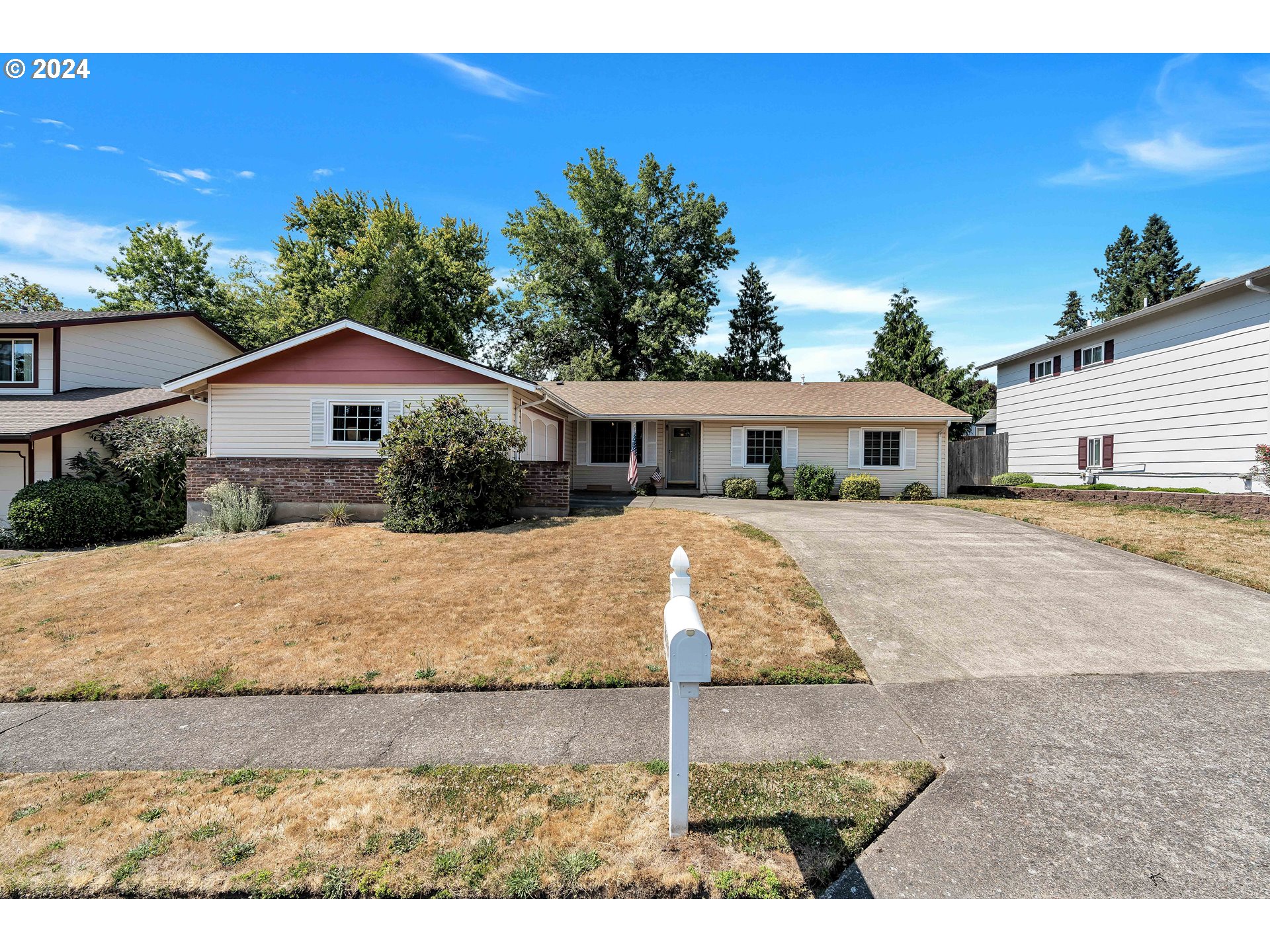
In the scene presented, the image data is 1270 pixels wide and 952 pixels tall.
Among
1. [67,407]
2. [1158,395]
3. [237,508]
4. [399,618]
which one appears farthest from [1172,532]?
[67,407]

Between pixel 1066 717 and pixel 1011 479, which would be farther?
pixel 1011 479

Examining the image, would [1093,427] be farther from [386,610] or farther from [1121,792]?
[386,610]

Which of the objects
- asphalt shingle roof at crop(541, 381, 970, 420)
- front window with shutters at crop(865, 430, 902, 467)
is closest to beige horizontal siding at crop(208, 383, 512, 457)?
asphalt shingle roof at crop(541, 381, 970, 420)

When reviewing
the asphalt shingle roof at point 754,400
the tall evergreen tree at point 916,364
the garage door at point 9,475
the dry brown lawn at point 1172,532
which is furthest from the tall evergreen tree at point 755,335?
the garage door at point 9,475

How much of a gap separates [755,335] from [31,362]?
115 feet

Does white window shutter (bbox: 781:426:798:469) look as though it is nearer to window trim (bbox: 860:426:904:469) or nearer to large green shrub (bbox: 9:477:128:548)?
window trim (bbox: 860:426:904:469)

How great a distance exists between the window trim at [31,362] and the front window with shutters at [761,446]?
21.6m

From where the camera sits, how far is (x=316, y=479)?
1347 cm

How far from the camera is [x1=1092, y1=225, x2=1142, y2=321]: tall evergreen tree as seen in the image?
38.6 meters

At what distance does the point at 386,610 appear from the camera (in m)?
6.80

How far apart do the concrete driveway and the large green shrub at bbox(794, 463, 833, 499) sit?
9.89m

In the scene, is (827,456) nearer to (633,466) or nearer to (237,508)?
(633,466)

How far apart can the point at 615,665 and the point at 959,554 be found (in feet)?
20.8

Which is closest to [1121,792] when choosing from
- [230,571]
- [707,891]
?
[707,891]
